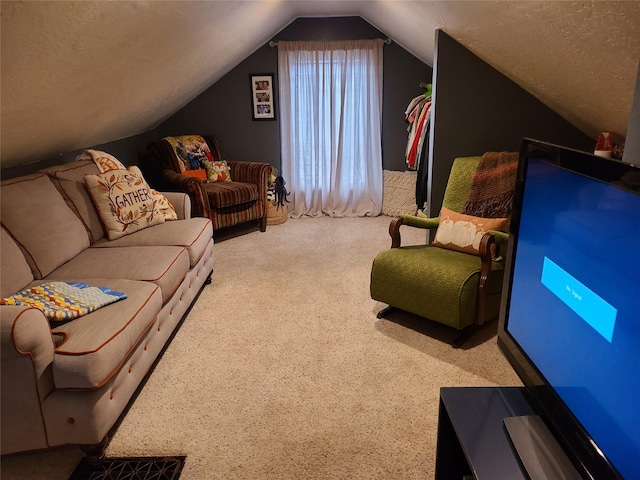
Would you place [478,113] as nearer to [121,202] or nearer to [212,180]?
[121,202]

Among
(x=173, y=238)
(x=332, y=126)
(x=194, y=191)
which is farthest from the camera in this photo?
(x=332, y=126)

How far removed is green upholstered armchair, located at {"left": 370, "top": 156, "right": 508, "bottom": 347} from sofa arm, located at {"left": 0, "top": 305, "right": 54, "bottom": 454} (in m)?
1.80

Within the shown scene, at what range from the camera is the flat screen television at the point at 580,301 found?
2.75 ft

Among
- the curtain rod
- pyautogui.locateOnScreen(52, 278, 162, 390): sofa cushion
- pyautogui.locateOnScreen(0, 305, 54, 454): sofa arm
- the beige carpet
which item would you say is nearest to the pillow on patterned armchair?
the curtain rod

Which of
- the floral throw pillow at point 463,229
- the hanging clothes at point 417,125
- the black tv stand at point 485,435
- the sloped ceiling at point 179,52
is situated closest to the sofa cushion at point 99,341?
the sloped ceiling at point 179,52

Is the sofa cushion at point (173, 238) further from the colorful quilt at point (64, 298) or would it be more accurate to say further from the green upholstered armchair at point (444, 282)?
the green upholstered armchair at point (444, 282)

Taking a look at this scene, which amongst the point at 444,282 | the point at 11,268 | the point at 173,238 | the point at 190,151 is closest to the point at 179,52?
the point at 173,238

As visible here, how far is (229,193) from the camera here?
14.4ft

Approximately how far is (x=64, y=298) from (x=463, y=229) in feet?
7.21

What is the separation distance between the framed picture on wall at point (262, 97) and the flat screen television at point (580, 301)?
171 inches

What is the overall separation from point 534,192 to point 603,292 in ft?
1.28

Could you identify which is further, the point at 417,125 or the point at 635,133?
the point at 417,125

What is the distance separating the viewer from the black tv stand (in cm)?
110

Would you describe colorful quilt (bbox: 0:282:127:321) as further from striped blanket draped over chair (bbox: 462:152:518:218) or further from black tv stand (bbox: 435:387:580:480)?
striped blanket draped over chair (bbox: 462:152:518:218)
